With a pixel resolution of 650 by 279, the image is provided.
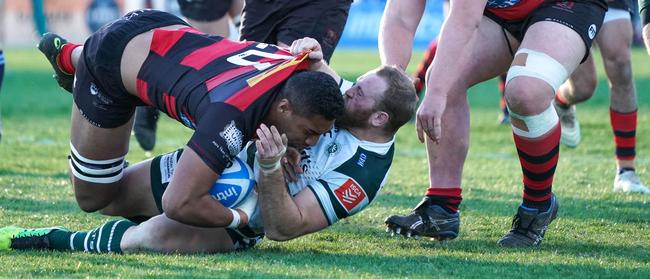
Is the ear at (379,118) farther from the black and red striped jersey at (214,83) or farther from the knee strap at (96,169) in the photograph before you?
the knee strap at (96,169)

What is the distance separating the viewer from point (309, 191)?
4316 millimetres

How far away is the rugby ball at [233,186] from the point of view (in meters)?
4.22

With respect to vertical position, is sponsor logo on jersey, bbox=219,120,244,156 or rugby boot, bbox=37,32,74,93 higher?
sponsor logo on jersey, bbox=219,120,244,156

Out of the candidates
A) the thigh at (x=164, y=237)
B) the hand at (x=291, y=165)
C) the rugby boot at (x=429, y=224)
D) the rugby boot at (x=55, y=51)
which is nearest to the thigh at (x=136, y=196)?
the thigh at (x=164, y=237)

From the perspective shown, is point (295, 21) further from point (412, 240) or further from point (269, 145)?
point (269, 145)

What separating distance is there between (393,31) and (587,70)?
2.29m

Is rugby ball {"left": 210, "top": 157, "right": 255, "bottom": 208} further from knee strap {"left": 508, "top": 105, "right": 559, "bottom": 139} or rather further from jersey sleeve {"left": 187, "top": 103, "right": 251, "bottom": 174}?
knee strap {"left": 508, "top": 105, "right": 559, "bottom": 139}

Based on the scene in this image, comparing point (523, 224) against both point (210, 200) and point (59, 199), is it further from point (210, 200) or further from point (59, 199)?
point (59, 199)

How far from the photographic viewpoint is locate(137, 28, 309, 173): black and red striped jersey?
13.0 ft

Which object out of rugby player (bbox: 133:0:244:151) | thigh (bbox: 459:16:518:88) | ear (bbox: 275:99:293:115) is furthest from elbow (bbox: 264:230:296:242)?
rugby player (bbox: 133:0:244:151)

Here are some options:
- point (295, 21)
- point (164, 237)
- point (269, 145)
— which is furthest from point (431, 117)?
point (295, 21)

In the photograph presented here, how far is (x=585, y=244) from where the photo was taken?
15.6 ft

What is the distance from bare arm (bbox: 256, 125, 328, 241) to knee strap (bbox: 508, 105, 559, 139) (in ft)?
3.36

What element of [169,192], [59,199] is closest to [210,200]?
[169,192]
